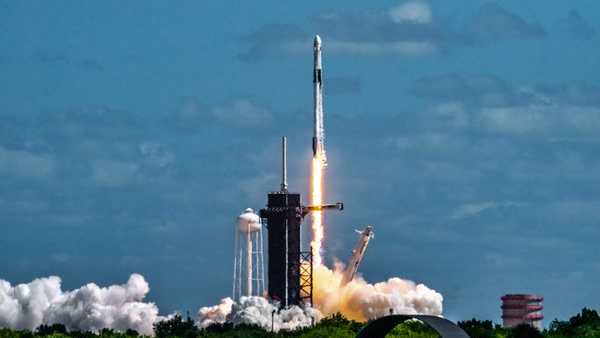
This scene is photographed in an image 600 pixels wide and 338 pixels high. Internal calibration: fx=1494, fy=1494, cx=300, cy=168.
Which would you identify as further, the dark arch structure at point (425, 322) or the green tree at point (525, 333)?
the green tree at point (525, 333)

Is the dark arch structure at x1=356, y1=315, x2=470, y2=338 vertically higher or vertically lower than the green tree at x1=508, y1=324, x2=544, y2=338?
lower

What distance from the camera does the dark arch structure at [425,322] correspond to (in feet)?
309

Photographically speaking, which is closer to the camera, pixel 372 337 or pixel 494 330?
pixel 372 337

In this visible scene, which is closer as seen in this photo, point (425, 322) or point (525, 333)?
point (425, 322)

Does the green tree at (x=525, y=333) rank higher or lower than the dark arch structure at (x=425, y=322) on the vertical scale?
higher

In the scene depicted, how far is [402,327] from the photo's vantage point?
195250 millimetres

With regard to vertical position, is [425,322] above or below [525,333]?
below

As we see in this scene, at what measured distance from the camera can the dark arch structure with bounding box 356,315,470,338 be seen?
94.3m

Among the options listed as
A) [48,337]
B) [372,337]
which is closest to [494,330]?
[48,337]

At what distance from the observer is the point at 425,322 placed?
311 feet

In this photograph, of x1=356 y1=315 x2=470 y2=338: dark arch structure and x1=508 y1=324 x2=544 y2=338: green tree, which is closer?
x1=356 y1=315 x2=470 y2=338: dark arch structure

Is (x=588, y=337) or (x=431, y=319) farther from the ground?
(x=588, y=337)

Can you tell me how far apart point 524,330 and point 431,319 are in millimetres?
93176

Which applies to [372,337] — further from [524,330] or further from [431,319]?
[524,330]
